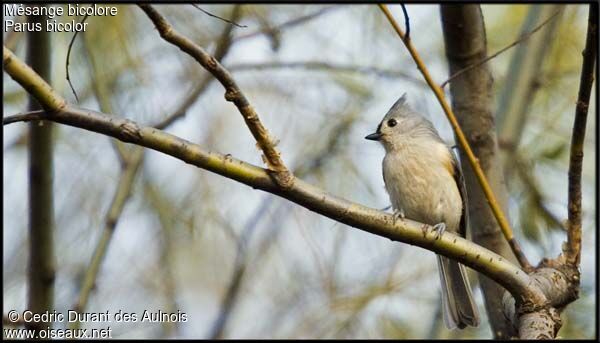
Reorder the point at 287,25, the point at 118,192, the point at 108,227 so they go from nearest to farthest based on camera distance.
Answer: the point at 108,227
the point at 118,192
the point at 287,25

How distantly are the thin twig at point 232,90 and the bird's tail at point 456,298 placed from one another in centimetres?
150

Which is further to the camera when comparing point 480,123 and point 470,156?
point 480,123

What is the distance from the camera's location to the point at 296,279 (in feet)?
15.1

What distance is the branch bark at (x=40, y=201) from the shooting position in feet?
7.75

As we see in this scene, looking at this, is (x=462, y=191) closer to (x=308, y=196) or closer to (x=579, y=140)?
(x=579, y=140)

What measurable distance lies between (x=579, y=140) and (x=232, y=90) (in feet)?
3.81

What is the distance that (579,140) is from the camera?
2359 mm

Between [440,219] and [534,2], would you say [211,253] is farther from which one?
[534,2]

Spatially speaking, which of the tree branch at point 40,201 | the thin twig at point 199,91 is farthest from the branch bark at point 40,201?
the thin twig at point 199,91

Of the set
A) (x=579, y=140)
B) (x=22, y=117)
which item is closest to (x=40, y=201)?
(x=22, y=117)

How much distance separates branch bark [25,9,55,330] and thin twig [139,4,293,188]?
0.73 m

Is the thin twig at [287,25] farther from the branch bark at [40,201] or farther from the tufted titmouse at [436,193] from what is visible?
the branch bark at [40,201]

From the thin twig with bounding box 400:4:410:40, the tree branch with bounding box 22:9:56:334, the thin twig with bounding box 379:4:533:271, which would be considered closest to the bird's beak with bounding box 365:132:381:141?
the thin twig with bounding box 379:4:533:271

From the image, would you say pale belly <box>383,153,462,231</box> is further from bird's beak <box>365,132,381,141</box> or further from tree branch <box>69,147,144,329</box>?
tree branch <box>69,147,144,329</box>
